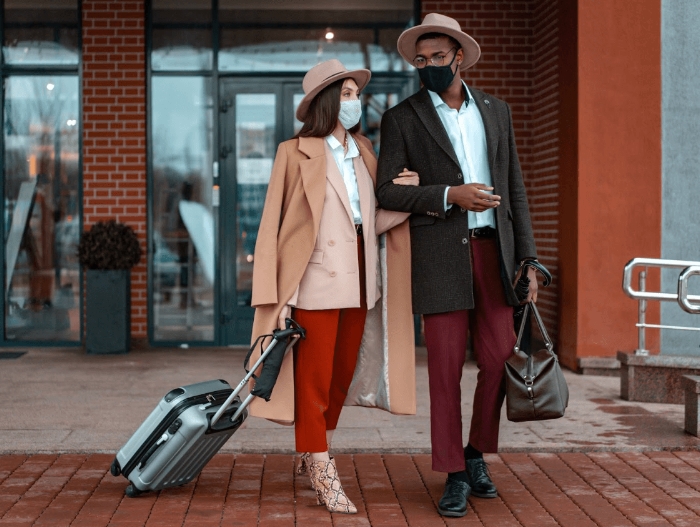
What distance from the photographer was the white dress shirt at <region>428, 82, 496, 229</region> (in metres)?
4.76

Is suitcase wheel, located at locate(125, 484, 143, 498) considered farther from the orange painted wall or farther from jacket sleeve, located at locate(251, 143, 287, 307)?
the orange painted wall

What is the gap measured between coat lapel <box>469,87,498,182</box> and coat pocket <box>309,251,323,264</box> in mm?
844

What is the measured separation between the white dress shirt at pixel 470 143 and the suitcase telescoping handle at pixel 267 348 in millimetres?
901

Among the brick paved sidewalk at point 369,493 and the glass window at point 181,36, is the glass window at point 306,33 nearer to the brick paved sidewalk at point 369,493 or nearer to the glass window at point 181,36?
the glass window at point 181,36

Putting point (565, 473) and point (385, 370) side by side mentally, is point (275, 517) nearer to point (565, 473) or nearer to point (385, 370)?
point (385, 370)

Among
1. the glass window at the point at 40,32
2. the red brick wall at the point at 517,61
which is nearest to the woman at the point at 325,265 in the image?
the red brick wall at the point at 517,61

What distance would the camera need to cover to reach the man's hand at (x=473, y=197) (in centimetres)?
445

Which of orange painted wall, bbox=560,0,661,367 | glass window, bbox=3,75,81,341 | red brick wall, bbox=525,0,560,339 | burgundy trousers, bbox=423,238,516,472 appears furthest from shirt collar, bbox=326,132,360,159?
glass window, bbox=3,75,81,341

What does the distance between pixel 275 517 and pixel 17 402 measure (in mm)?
3274

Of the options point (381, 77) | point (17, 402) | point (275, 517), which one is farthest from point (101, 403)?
point (381, 77)

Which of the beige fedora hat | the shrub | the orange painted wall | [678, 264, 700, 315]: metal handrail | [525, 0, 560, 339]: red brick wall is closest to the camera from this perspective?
the beige fedora hat

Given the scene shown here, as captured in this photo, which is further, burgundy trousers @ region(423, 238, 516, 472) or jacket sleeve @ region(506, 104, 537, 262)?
jacket sleeve @ region(506, 104, 537, 262)

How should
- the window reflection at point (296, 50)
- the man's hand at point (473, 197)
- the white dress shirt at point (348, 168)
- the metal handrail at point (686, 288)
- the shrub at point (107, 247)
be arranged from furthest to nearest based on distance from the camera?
the window reflection at point (296, 50) → the shrub at point (107, 247) → the metal handrail at point (686, 288) → the white dress shirt at point (348, 168) → the man's hand at point (473, 197)

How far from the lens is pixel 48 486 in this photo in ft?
16.6
